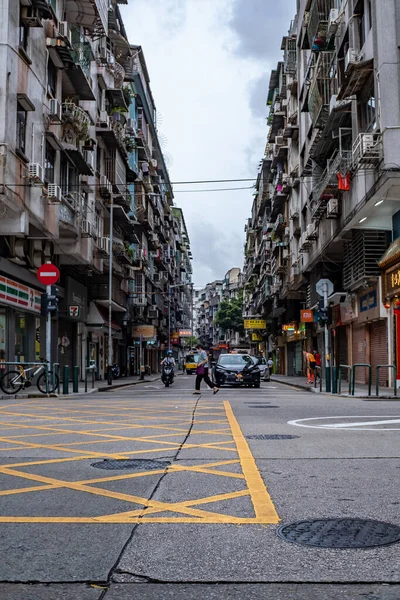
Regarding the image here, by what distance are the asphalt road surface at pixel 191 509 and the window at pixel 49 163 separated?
1731cm

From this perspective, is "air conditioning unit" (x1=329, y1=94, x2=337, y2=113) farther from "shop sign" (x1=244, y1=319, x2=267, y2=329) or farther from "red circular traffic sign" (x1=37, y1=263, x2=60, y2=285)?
"shop sign" (x1=244, y1=319, x2=267, y2=329)

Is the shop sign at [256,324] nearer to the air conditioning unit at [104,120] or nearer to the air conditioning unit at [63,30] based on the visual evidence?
the air conditioning unit at [104,120]

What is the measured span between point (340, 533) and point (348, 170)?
20384mm

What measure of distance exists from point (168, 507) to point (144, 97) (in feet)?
196

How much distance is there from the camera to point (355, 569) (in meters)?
3.47

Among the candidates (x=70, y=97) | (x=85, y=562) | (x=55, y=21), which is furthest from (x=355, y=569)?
(x=70, y=97)

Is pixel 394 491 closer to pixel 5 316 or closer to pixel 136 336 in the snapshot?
pixel 5 316

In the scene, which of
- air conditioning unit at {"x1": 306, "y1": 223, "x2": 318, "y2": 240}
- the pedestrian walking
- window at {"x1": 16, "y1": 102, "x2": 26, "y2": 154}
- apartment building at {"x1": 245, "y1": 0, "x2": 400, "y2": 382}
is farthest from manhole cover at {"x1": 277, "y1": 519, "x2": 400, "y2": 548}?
air conditioning unit at {"x1": 306, "y1": 223, "x2": 318, "y2": 240}

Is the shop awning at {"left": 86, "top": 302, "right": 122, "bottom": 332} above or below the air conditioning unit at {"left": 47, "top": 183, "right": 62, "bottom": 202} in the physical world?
below

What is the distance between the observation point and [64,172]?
2867 centimetres

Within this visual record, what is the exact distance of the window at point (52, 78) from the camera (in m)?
26.3

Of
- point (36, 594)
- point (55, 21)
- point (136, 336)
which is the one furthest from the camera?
point (136, 336)

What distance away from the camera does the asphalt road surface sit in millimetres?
3316

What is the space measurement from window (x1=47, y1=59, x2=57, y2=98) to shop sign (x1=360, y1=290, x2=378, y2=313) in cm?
1445
